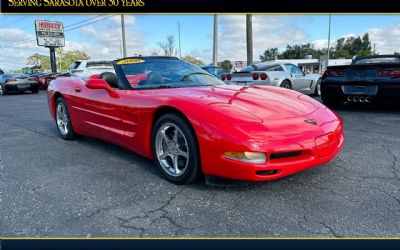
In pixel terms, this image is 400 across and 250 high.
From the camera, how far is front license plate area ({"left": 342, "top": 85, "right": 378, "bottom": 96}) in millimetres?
5812

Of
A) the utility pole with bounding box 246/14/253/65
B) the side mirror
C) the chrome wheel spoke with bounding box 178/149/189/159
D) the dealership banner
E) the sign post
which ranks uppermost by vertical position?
the sign post

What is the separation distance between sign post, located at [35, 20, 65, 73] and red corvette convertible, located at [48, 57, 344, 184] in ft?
101

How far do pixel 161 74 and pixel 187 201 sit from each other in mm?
1648

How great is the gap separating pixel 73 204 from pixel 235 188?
4.30ft

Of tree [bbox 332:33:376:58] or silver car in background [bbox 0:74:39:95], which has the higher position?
tree [bbox 332:33:376:58]

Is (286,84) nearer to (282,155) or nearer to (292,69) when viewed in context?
(292,69)

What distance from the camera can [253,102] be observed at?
2787mm

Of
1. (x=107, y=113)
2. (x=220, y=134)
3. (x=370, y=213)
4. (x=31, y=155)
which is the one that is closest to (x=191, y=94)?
(x=220, y=134)

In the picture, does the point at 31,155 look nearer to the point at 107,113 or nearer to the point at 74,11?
the point at 107,113

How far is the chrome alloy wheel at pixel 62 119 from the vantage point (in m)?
4.59

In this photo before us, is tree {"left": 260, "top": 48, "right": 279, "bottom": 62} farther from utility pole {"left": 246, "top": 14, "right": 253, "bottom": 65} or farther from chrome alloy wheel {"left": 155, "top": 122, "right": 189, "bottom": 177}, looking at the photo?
chrome alloy wheel {"left": 155, "top": 122, "right": 189, "bottom": 177}

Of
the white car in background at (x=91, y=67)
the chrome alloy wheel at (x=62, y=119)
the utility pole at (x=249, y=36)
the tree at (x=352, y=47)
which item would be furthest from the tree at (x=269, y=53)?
the chrome alloy wheel at (x=62, y=119)

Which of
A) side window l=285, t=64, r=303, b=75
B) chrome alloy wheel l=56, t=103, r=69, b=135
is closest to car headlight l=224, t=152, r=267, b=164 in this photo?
chrome alloy wheel l=56, t=103, r=69, b=135

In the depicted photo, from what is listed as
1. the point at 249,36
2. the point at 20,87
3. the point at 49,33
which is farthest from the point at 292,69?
the point at 49,33
